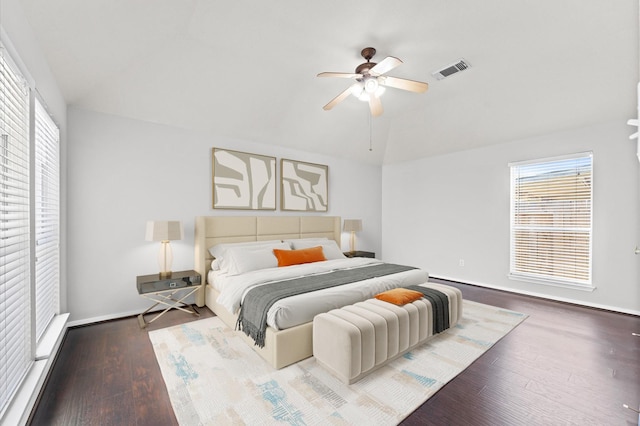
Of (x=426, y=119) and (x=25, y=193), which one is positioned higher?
(x=426, y=119)

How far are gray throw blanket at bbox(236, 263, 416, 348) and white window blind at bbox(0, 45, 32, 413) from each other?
A: 4.84 ft

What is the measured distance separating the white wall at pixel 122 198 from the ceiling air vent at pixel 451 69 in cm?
304

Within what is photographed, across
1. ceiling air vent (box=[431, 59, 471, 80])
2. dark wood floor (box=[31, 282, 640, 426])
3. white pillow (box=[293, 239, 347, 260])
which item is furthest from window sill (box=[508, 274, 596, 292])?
ceiling air vent (box=[431, 59, 471, 80])

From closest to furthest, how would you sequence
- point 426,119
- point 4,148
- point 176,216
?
point 4,148
point 176,216
point 426,119

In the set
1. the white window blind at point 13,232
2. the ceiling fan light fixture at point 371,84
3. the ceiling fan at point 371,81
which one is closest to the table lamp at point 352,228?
the ceiling fan at point 371,81

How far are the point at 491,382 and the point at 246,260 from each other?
8.90 feet

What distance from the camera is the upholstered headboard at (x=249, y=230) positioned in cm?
377

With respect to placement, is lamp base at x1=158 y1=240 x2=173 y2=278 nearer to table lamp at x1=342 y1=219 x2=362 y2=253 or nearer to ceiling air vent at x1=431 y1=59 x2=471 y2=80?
table lamp at x1=342 y1=219 x2=362 y2=253

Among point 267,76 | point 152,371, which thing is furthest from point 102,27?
point 152,371

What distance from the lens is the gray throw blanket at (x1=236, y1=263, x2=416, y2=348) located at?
240 cm

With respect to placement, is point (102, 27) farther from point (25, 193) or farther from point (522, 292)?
point (522, 292)

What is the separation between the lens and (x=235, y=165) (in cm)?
423

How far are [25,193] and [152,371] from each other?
1.59 metres

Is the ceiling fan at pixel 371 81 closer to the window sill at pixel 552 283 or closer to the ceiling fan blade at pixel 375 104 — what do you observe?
the ceiling fan blade at pixel 375 104
